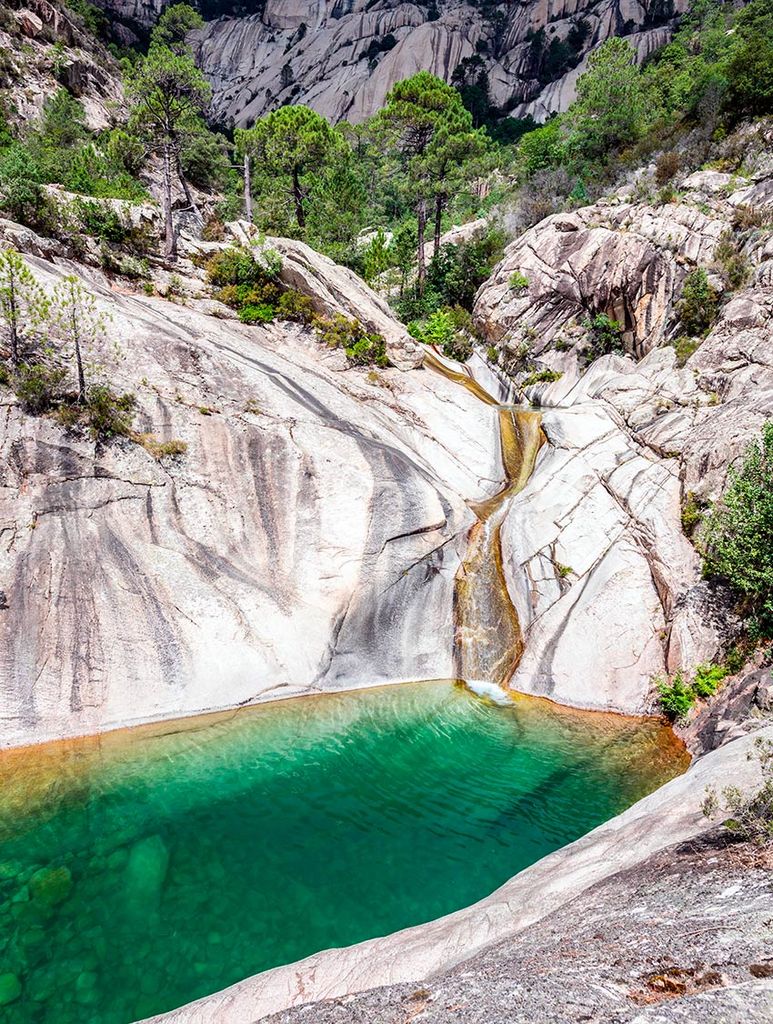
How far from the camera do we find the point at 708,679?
490 inches

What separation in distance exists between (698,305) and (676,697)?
1811cm

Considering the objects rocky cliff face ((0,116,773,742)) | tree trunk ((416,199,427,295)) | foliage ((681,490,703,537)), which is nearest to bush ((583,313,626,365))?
rocky cliff face ((0,116,773,742))

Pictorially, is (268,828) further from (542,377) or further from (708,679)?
(542,377)

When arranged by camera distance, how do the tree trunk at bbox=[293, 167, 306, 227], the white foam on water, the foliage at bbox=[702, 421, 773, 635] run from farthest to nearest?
the tree trunk at bbox=[293, 167, 306, 227], the white foam on water, the foliage at bbox=[702, 421, 773, 635]

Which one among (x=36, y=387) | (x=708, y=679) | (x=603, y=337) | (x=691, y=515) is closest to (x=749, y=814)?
(x=708, y=679)

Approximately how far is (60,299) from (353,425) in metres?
10.3

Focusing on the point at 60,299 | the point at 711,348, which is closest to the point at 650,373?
the point at 711,348

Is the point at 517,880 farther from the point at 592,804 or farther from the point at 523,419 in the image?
the point at 523,419

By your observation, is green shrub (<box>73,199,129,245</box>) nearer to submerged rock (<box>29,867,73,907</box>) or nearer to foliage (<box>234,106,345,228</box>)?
foliage (<box>234,106,345,228</box>)

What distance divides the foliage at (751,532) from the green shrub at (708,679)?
5.03 feet

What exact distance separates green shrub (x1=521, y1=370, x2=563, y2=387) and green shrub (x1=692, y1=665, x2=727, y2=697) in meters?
18.2

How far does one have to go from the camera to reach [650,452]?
58.3 feet

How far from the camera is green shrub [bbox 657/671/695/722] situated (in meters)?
12.3

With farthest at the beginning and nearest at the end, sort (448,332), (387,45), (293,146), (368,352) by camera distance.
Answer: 1. (387,45)
2. (293,146)
3. (448,332)
4. (368,352)
